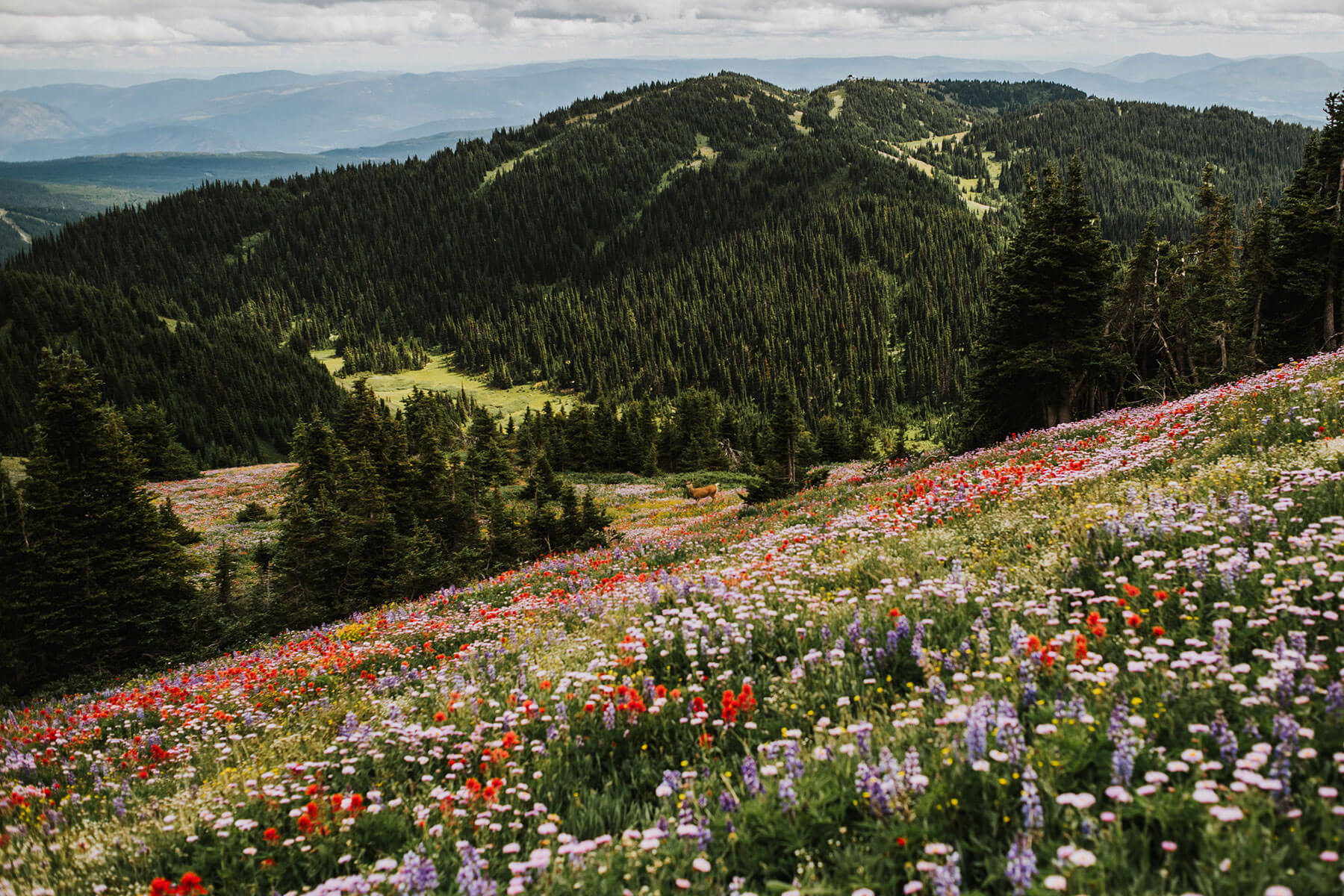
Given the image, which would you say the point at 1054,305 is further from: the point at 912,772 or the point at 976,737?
the point at 912,772

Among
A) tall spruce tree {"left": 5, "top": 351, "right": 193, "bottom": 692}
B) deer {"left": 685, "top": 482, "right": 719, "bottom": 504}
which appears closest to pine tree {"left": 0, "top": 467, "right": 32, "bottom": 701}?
tall spruce tree {"left": 5, "top": 351, "right": 193, "bottom": 692}

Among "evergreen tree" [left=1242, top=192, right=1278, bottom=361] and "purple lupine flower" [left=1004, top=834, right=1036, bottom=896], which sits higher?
"evergreen tree" [left=1242, top=192, right=1278, bottom=361]

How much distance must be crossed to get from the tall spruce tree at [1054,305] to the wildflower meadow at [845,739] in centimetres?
2289

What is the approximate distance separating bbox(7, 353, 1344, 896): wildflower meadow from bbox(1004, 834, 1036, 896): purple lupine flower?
0.01 m

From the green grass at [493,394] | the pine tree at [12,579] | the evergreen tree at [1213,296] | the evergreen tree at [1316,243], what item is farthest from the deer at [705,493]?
the green grass at [493,394]

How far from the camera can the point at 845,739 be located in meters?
4.32

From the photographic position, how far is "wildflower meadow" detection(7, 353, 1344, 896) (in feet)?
10.5

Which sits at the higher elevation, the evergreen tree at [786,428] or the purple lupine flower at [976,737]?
the purple lupine flower at [976,737]

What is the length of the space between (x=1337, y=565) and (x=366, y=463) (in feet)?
107

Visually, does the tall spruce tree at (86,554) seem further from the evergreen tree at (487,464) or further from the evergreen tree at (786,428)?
the evergreen tree at (786,428)

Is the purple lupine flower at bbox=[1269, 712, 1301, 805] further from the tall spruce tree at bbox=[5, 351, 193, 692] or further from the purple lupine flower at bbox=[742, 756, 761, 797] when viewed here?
the tall spruce tree at bbox=[5, 351, 193, 692]

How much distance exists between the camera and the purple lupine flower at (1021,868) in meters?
2.71

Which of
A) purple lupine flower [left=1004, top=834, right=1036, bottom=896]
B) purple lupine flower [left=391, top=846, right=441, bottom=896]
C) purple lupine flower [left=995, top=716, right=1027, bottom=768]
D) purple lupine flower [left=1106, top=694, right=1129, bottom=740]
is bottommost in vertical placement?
purple lupine flower [left=391, top=846, right=441, bottom=896]

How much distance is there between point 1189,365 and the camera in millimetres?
35719
